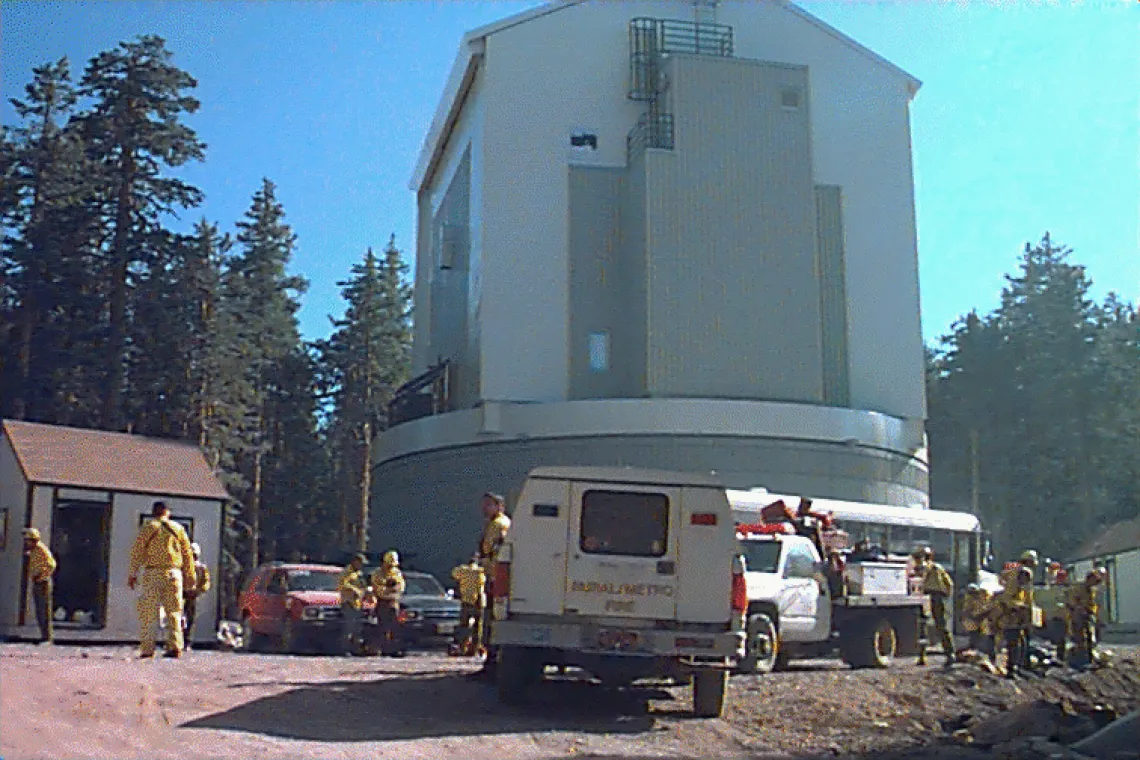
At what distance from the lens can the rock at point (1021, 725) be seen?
13633 millimetres

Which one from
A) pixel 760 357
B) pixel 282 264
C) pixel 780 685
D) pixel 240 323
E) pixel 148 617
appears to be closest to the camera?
pixel 148 617

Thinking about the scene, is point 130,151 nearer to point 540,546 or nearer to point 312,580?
point 312,580

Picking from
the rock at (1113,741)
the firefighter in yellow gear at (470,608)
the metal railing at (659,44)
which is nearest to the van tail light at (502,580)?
the rock at (1113,741)

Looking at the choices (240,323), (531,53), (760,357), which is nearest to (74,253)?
(240,323)

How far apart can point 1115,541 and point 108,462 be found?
39.4m

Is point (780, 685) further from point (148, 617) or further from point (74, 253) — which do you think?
point (74, 253)

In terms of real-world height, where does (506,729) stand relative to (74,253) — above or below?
below

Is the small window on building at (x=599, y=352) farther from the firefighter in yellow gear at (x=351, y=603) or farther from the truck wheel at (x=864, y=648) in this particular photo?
the truck wheel at (x=864, y=648)

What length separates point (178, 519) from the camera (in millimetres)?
23844

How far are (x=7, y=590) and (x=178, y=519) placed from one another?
10.3 ft

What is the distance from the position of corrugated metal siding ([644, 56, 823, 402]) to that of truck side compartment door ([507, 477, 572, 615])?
87.9ft

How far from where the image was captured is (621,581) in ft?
44.7

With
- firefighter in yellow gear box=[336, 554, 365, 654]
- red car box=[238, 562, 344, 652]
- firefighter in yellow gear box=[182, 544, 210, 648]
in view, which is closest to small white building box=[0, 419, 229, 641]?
red car box=[238, 562, 344, 652]

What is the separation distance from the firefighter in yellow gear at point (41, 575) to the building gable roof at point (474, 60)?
2618cm
